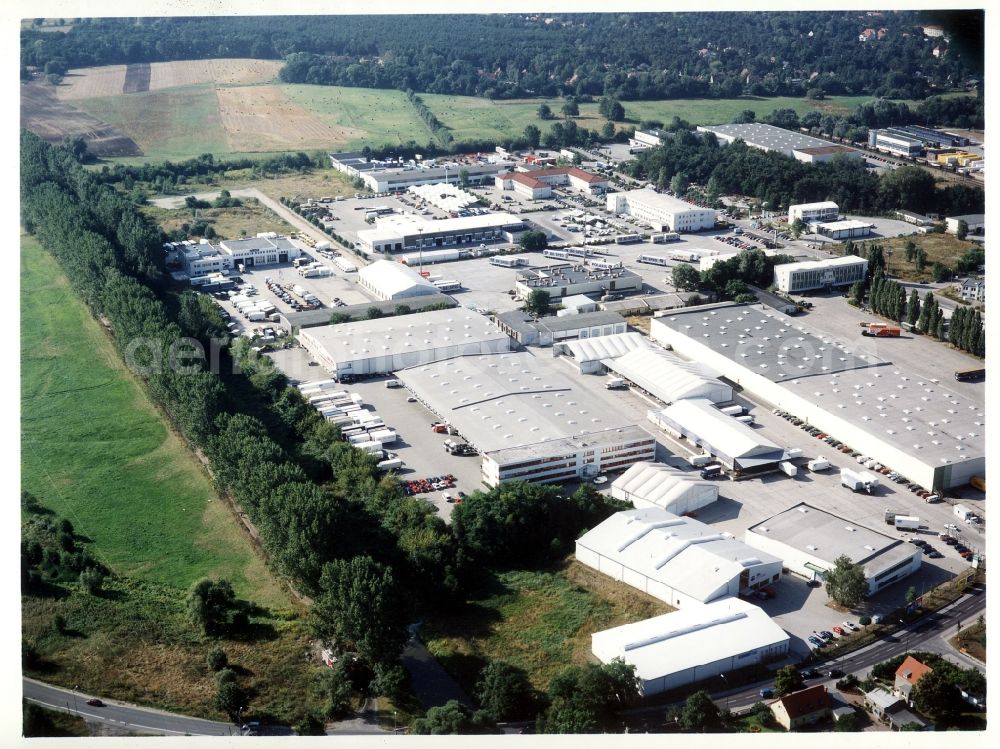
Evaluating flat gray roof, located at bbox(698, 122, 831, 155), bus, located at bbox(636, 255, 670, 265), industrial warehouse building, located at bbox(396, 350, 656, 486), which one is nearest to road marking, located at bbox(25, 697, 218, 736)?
industrial warehouse building, located at bbox(396, 350, 656, 486)

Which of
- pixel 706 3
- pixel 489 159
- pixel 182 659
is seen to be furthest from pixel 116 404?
pixel 489 159

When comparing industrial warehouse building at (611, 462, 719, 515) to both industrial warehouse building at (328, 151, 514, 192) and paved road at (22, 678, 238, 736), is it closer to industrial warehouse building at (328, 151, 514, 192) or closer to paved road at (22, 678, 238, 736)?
paved road at (22, 678, 238, 736)

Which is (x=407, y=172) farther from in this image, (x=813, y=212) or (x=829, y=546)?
(x=829, y=546)

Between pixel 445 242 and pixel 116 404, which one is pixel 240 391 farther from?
pixel 445 242

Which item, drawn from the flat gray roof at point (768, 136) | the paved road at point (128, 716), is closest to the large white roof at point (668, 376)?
the paved road at point (128, 716)

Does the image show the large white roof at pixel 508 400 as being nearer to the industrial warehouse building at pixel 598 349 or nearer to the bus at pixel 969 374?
the industrial warehouse building at pixel 598 349
